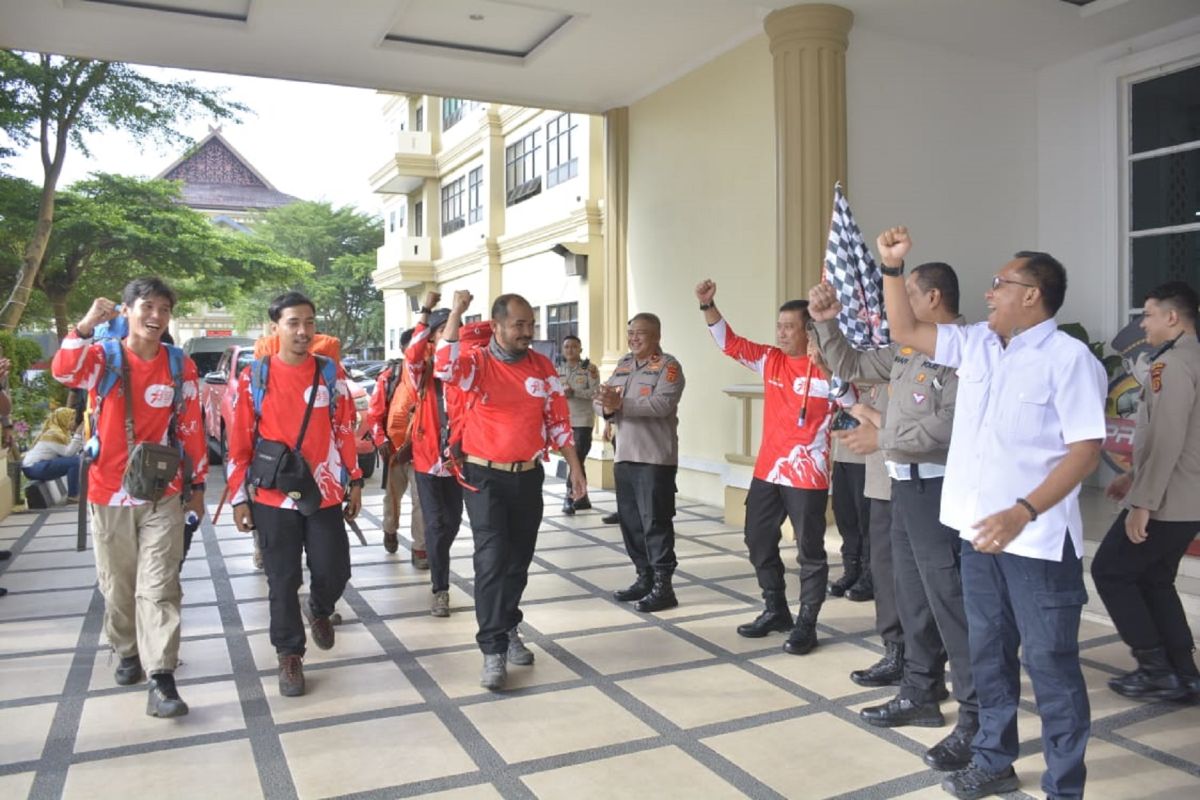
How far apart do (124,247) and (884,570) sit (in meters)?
18.3

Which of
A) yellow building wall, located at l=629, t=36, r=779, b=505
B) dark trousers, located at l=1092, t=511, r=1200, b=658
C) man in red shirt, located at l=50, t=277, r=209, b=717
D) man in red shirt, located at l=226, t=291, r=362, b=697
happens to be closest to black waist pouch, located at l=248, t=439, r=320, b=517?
man in red shirt, located at l=226, t=291, r=362, b=697

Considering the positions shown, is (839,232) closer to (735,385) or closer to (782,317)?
(782,317)

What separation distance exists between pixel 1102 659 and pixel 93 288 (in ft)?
64.1

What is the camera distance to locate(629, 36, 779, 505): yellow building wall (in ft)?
27.2

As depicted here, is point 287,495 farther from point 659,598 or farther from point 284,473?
point 659,598

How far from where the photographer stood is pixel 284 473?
397 cm

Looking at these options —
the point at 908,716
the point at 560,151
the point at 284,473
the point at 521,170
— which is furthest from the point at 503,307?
the point at 521,170

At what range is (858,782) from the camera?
320 cm

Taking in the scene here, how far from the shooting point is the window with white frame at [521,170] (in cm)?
1697

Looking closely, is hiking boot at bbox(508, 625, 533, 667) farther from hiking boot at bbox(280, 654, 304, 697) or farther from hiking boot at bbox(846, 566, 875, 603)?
hiking boot at bbox(846, 566, 875, 603)

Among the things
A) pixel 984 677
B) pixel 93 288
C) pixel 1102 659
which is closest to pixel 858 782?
pixel 984 677

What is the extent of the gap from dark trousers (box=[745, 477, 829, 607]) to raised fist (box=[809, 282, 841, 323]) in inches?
48.2

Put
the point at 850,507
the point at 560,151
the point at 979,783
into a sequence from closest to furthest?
the point at 979,783, the point at 850,507, the point at 560,151

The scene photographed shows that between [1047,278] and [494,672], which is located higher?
[1047,278]
